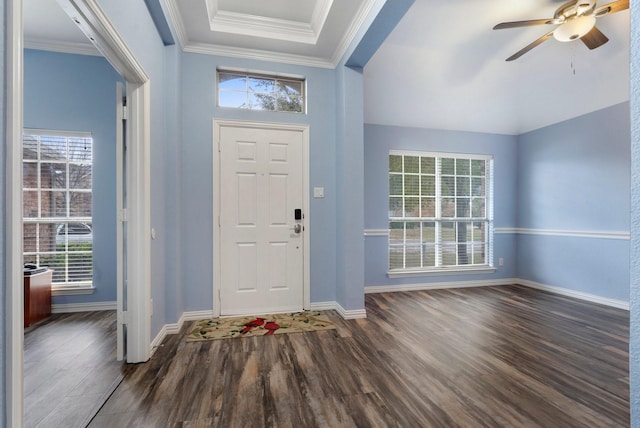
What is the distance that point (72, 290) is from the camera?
309 centimetres

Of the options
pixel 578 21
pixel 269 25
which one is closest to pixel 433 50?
pixel 578 21

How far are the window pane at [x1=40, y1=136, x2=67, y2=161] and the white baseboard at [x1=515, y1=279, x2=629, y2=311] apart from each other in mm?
6559

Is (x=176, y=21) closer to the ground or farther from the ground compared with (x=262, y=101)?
farther from the ground

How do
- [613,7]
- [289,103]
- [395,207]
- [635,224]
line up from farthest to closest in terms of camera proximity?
[395,207]
[289,103]
[613,7]
[635,224]

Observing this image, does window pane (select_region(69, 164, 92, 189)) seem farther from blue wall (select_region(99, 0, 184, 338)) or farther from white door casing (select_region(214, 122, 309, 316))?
white door casing (select_region(214, 122, 309, 316))

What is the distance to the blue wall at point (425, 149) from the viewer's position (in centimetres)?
405

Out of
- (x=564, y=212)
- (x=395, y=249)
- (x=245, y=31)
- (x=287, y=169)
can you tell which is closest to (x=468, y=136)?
(x=564, y=212)

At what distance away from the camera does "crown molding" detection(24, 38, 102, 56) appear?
2.97 meters

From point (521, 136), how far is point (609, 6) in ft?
9.07

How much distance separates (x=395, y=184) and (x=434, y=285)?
1660 mm

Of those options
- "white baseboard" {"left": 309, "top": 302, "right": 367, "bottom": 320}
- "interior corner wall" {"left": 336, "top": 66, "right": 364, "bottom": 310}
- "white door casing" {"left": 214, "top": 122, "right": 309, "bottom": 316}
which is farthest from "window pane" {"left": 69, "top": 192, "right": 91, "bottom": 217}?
"interior corner wall" {"left": 336, "top": 66, "right": 364, "bottom": 310}

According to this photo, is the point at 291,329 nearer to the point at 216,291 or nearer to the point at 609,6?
the point at 216,291

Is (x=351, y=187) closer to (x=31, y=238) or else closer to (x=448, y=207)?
(x=448, y=207)

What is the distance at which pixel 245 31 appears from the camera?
9.10 feet
